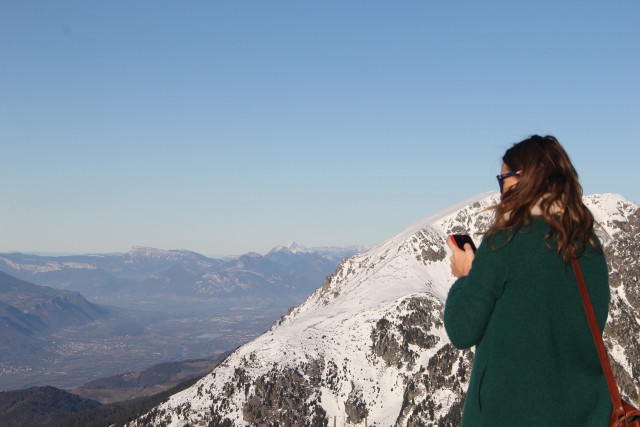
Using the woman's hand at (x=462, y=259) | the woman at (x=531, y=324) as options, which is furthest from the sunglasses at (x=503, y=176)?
the woman's hand at (x=462, y=259)

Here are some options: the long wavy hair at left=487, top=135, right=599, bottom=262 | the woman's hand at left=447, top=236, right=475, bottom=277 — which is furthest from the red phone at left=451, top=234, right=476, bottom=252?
the long wavy hair at left=487, top=135, right=599, bottom=262

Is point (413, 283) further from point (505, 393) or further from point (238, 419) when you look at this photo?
point (505, 393)

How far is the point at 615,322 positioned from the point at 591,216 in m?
223

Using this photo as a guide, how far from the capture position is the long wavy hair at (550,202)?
442 centimetres

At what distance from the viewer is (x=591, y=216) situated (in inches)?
179

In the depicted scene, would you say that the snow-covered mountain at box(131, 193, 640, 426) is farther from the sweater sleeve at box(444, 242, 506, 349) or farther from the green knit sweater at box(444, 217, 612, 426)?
the sweater sleeve at box(444, 242, 506, 349)

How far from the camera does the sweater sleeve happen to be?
437 centimetres

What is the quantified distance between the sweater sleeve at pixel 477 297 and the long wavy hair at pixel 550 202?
0.51ft

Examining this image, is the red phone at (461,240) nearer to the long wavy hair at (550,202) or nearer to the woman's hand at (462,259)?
the woman's hand at (462,259)

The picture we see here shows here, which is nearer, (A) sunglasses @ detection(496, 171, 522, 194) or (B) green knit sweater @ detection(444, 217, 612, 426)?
(B) green knit sweater @ detection(444, 217, 612, 426)

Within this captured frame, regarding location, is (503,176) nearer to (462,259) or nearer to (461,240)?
Result: (461,240)

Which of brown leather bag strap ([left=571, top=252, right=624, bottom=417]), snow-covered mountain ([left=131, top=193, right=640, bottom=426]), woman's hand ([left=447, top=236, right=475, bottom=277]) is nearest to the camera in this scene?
brown leather bag strap ([left=571, top=252, right=624, bottom=417])

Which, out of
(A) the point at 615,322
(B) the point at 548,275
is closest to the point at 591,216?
(B) the point at 548,275

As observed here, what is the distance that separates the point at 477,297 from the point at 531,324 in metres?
0.46
